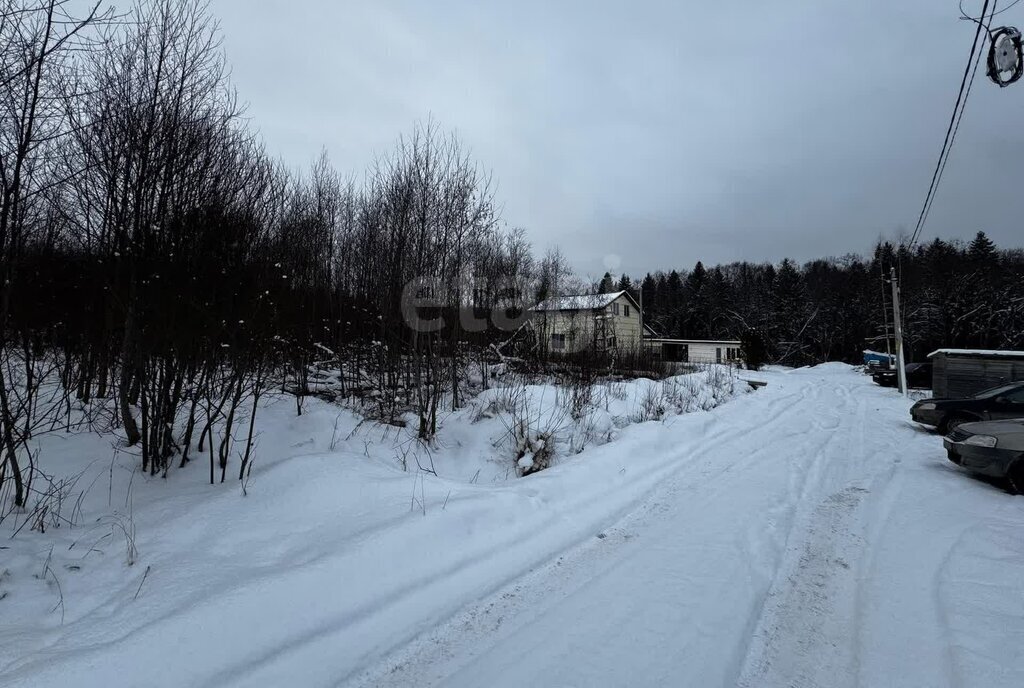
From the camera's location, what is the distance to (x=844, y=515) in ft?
16.0

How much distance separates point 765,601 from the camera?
3.21 m

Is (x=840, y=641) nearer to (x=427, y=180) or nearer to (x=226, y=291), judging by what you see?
(x=226, y=291)

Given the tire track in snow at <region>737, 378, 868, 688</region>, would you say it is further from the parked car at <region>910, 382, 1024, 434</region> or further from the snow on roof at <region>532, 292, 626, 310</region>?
the snow on roof at <region>532, 292, 626, 310</region>

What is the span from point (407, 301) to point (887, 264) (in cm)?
7592

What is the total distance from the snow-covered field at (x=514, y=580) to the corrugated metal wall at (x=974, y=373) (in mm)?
14392

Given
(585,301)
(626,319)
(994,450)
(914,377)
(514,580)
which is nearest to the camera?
(514,580)

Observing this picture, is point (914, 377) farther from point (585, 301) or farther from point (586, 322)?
point (585, 301)

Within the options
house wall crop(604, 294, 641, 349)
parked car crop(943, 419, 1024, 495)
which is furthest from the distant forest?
parked car crop(943, 419, 1024, 495)

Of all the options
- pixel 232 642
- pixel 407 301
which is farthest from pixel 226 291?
pixel 232 642

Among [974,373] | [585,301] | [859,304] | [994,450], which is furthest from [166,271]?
[859,304]

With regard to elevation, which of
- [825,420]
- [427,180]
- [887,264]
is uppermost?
[887,264]

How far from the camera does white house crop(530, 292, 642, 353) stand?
19.0 metres

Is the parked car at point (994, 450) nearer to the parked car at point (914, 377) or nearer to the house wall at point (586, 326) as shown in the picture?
the house wall at point (586, 326)

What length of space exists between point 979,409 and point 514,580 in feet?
39.5
